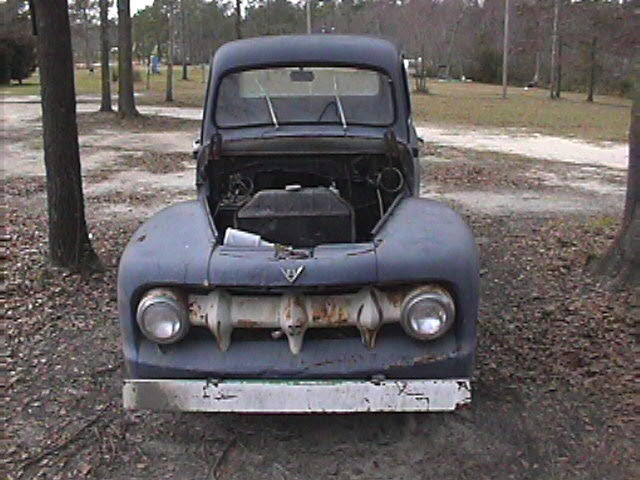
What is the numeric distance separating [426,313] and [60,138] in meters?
3.69

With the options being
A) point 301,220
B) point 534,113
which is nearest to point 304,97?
point 301,220

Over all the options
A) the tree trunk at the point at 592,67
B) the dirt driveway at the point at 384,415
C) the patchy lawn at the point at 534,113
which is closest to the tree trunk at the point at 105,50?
the patchy lawn at the point at 534,113

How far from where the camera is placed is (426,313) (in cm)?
312

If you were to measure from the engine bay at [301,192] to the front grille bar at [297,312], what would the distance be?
2.24ft

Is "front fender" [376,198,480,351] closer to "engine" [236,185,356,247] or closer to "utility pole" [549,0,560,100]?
"engine" [236,185,356,247]

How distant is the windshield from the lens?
501 centimetres

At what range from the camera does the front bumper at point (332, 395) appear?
3061 millimetres

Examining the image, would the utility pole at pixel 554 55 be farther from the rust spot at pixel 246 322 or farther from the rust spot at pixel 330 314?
the rust spot at pixel 246 322

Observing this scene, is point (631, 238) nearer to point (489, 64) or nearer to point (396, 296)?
point (396, 296)

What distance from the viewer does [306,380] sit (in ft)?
10.3

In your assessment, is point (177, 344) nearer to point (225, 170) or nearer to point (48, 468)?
point (48, 468)

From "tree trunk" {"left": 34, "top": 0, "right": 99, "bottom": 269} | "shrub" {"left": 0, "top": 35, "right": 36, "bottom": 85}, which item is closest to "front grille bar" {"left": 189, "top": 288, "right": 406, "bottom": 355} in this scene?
"tree trunk" {"left": 34, "top": 0, "right": 99, "bottom": 269}

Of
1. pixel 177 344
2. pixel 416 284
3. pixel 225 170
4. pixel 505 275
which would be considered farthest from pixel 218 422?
pixel 505 275

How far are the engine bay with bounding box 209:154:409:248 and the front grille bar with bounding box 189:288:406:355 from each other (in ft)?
2.24
